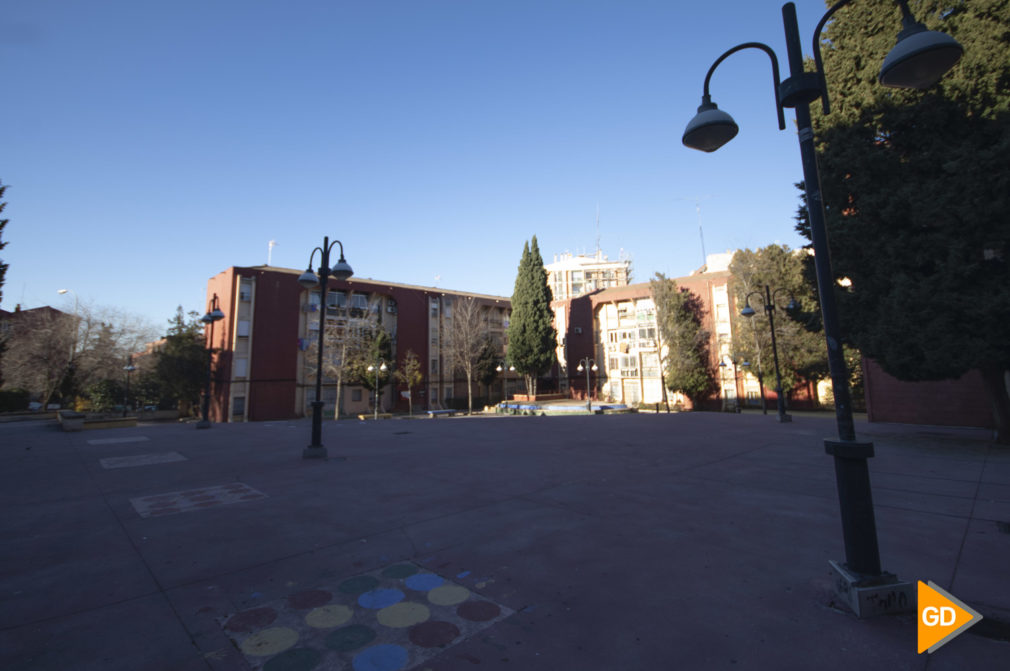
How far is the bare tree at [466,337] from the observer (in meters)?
49.7

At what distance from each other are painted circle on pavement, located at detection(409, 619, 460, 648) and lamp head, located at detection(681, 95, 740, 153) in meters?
4.73

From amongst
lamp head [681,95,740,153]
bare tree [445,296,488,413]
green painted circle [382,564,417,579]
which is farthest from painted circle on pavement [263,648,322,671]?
bare tree [445,296,488,413]

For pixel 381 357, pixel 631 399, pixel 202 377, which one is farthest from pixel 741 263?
pixel 202 377

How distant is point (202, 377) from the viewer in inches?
1529

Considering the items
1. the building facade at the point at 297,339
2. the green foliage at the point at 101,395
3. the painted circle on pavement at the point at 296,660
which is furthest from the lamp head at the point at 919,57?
the green foliage at the point at 101,395

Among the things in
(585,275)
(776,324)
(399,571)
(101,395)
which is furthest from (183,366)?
(585,275)

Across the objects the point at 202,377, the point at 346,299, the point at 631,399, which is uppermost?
the point at 346,299

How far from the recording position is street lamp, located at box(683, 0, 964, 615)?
3.12 m

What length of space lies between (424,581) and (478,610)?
68 cm

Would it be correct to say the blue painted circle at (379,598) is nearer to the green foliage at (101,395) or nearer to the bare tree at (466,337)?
the bare tree at (466,337)

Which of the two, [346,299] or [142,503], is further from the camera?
[346,299]

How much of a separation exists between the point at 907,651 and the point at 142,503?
8319 mm

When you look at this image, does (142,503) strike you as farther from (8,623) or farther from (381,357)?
(381,357)

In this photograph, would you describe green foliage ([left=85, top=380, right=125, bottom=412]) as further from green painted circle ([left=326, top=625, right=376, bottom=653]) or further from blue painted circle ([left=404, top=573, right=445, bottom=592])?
green painted circle ([left=326, top=625, right=376, bottom=653])
